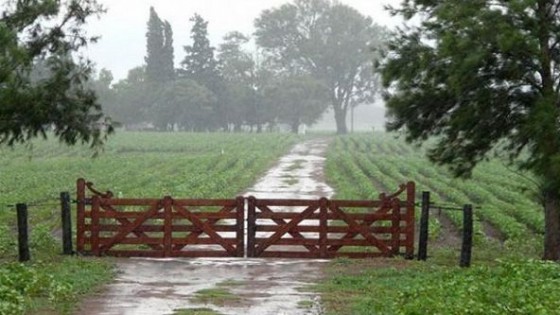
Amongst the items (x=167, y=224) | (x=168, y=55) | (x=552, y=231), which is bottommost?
(x=552, y=231)

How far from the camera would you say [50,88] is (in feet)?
61.4

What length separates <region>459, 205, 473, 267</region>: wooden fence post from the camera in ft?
55.6

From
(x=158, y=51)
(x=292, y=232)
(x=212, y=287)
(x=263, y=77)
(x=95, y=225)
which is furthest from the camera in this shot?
(x=263, y=77)

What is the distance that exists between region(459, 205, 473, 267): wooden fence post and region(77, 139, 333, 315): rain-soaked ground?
279cm

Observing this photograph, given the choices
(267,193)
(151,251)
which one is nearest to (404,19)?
(151,251)

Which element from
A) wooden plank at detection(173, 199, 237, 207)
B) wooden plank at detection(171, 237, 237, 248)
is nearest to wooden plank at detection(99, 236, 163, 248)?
wooden plank at detection(171, 237, 237, 248)

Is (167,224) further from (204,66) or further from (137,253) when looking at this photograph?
(204,66)

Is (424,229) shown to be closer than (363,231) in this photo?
Yes

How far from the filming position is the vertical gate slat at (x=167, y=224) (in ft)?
58.0

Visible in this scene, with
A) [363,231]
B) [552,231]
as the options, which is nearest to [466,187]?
[552,231]

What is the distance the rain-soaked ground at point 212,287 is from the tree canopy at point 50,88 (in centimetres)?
368

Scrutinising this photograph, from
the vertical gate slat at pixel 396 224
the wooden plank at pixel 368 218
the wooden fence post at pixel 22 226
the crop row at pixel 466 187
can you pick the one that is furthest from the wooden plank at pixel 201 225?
the crop row at pixel 466 187

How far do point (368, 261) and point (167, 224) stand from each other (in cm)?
415

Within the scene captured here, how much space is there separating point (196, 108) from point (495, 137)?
96700mm
